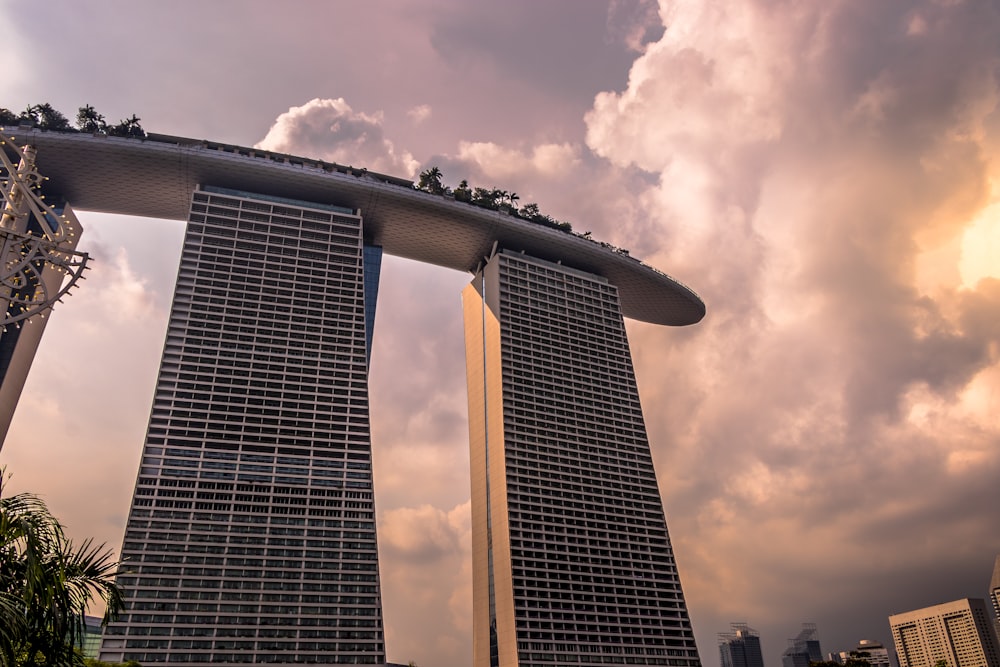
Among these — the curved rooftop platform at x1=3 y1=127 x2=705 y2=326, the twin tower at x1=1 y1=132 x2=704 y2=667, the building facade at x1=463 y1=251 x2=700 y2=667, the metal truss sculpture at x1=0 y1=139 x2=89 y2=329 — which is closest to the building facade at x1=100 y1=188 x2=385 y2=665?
the twin tower at x1=1 y1=132 x2=704 y2=667

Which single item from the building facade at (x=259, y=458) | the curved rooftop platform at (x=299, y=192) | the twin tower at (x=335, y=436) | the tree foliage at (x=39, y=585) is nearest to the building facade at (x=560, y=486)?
the twin tower at (x=335, y=436)

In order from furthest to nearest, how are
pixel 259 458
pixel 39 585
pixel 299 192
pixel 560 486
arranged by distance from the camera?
pixel 299 192
pixel 560 486
pixel 259 458
pixel 39 585

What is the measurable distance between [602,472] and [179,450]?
6912 cm

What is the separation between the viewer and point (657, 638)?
125 metres

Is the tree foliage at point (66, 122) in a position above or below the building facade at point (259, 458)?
above

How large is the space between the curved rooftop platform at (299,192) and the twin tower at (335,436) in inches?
17.0

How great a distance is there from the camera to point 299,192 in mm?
136625

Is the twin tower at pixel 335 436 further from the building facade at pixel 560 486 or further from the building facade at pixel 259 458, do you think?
the building facade at pixel 560 486

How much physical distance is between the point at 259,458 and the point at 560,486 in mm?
49058

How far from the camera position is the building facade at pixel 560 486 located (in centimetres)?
12038

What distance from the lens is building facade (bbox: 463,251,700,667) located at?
395 feet

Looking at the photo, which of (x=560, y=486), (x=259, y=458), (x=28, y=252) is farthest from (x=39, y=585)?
(x=560, y=486)

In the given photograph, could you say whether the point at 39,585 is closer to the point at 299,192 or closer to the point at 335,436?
the point at 335,436

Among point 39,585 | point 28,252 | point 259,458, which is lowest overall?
point 39,585
